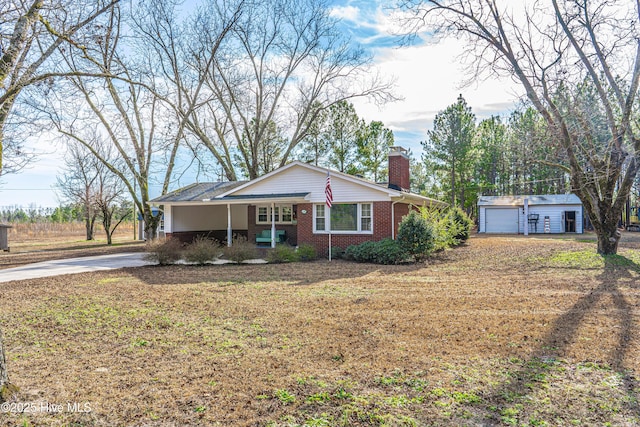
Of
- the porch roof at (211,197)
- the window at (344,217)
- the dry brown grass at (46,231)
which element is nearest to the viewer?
the window at (344,217)

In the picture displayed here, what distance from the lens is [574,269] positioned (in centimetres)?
1214

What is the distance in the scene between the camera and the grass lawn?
11.9 ft

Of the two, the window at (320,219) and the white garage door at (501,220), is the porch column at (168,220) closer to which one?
the window at (320,219)

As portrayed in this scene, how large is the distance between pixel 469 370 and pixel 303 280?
22.7ft

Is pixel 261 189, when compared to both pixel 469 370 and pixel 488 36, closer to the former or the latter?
pixel 488 36

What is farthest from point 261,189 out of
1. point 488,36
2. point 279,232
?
point 488,36

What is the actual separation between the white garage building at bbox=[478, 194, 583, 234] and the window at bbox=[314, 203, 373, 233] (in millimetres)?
19046

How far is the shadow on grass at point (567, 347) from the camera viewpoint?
393 centimetres

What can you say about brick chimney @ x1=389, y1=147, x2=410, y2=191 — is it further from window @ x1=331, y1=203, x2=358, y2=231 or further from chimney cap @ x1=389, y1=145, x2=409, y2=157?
window @ x1=331, y1=203, x2=358, y2=231

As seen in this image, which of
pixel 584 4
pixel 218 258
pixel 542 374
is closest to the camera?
pixel 542 374

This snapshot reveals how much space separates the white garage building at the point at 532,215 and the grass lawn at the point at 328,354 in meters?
23.1

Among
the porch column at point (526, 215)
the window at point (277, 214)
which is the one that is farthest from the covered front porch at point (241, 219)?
the porch column at point (526, 215)

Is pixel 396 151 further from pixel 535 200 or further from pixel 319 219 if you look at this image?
pixel 535 200

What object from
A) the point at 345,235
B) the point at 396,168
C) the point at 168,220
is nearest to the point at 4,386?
the point at 345,235
